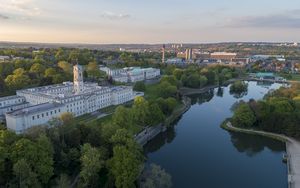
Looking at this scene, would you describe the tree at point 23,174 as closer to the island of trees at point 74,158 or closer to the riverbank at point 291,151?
the island of trees at point 74,158

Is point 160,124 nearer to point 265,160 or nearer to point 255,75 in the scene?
point 265,160

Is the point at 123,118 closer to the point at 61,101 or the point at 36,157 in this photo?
the point at 61,101

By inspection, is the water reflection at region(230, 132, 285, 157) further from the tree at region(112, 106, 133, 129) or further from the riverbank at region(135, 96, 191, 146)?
the tree at region(112, 106, 133, 129)

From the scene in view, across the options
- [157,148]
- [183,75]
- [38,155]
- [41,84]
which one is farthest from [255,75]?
[38,155]

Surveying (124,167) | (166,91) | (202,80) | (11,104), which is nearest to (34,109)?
(11,104)

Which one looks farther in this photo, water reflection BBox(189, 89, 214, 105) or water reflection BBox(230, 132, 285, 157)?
water reflection BBox(189, 89, 214, 105)

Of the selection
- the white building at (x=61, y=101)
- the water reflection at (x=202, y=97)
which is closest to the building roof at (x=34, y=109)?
the white building at (x=61, y=101)

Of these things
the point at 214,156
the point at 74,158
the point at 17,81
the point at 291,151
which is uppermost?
the point at 17,81

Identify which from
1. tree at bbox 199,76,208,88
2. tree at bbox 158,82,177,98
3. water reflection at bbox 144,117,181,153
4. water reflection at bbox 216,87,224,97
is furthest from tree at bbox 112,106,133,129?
tree at bbox 199,76,208,88
